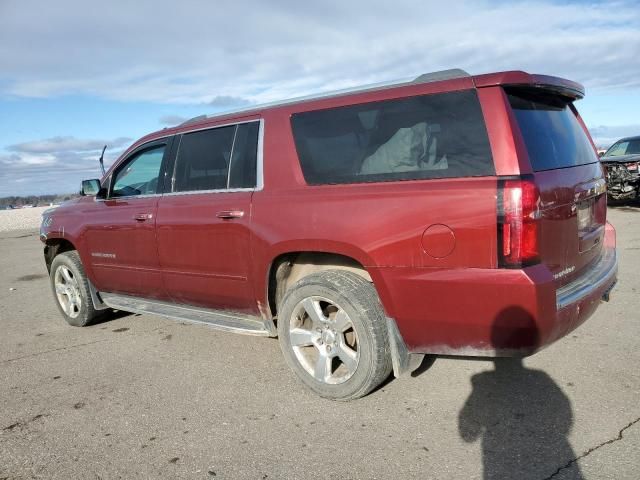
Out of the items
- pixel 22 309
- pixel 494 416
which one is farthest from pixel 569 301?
pixel 22 309

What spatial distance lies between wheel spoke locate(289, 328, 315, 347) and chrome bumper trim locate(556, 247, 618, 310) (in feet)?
5.03

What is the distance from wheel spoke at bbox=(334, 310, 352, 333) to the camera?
11.1ft

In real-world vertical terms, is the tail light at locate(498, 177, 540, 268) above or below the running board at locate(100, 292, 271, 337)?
above

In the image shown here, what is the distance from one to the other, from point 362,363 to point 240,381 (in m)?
1.09

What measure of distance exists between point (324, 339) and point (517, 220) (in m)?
1.46

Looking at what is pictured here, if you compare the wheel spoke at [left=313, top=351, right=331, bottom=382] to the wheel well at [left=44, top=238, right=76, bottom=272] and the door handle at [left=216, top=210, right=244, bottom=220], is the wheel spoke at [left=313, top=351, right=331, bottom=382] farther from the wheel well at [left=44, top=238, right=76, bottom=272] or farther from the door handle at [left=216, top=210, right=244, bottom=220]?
the wheel well at [left=44, top=238, right=76, bottom=272]

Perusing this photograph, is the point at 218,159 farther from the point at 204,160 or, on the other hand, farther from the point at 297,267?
the point at 297,267

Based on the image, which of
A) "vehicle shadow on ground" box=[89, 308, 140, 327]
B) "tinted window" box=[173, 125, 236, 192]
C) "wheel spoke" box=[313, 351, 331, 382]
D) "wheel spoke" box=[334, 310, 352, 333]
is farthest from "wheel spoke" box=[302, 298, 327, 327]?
"vehicle shadow on ground" box=[89, 308, 140, 327]

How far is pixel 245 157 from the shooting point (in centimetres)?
396

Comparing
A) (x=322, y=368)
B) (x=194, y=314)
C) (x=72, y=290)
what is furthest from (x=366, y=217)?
(x=72, y=290)

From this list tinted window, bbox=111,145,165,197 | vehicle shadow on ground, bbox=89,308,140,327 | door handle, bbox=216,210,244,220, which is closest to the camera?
door handle, bbox=216,210,244,220

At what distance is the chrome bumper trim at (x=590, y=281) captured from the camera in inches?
116

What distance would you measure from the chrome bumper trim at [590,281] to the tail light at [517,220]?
15.2 inches

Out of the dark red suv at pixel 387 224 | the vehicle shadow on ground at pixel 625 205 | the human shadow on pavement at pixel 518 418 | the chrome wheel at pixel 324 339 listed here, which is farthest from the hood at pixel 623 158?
the chrome wheel at pixel 324 339
